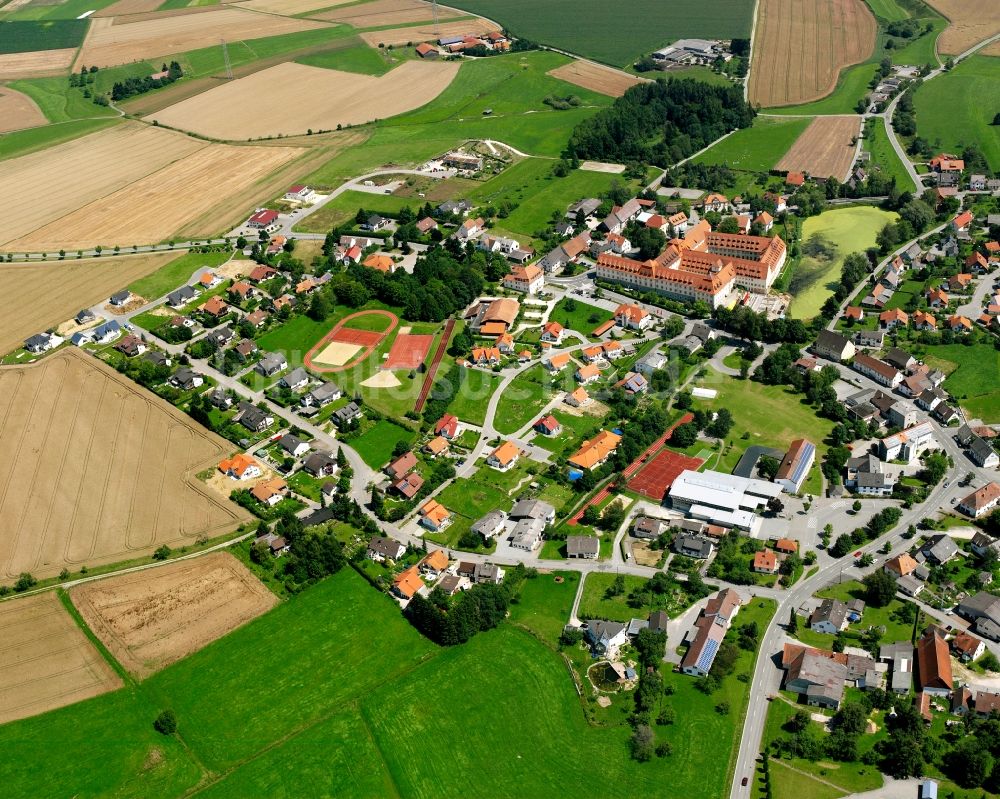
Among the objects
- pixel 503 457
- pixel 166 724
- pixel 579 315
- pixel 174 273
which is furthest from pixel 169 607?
pixel 174 273

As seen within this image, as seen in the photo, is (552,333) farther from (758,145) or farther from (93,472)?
(758,145)

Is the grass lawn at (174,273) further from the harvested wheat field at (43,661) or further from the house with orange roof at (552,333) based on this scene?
the harvested wheat field at (43,661)

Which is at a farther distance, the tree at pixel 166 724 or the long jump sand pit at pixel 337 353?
the long jump sand pit at pixel 337 353

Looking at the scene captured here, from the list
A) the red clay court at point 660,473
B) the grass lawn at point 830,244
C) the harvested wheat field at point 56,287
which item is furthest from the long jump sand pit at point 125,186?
the grass lawn at point 830,244

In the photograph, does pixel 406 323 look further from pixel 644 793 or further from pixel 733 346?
pixel 644 793

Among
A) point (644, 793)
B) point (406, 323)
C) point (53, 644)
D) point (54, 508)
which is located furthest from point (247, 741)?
point (406, 323)

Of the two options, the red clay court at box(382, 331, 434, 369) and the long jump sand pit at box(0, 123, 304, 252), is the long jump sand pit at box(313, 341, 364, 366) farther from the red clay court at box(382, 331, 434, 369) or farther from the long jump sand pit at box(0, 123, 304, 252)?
the long jump sand pit at box(0, 123, 304, 252)

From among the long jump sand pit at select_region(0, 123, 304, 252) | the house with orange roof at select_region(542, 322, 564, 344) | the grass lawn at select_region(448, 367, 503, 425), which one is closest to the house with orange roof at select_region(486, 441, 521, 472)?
the grass lawn at select_region(448, 367, 503, 425)
